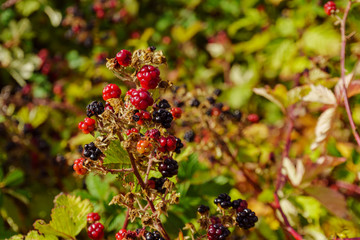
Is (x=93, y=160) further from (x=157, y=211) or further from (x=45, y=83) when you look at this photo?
(x=45, y=83)

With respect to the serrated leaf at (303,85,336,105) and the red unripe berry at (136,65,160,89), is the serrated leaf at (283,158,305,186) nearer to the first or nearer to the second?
the serrated leaf at (303,85,336,105)

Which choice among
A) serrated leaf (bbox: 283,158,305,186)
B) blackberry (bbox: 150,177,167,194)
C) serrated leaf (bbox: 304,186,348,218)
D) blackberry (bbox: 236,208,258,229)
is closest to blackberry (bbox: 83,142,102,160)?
blackberry (bbox: 150,177,167,194)

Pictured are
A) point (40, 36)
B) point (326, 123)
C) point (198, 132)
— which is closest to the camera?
point (326, 123)

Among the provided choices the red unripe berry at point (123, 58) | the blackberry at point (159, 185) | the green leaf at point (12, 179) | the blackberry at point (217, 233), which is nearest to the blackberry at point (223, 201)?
the blackberry at point (217, 233)

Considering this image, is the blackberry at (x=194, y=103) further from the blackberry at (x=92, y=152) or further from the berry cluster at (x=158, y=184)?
the blackberry at (x=92, y=152)

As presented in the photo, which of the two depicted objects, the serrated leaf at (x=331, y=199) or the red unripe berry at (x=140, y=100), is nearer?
the red unripe berry at (x=140, y=100)

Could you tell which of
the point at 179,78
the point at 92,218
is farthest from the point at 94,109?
the point at 179,78

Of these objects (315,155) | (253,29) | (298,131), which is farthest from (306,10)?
(315,155)
